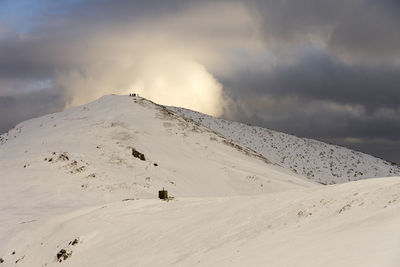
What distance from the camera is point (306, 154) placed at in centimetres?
7112

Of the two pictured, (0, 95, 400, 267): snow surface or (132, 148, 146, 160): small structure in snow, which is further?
(132, 148, 146, 160): small structure in snow

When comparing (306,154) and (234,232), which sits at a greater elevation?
(306,154)

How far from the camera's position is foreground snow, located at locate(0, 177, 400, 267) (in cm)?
1077

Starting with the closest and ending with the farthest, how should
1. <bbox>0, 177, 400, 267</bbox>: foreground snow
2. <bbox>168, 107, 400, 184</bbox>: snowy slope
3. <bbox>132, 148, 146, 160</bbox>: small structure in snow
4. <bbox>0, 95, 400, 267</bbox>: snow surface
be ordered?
<bbox>0, 177, 400, 267</bbox>: foreground snow → <bbox>0, 95, 400, 267</bbox>: snow surface → <bbox>132, 148, 146, 160</bbox>: small structure in snow → <bbox>168, 107, 400, 184</bbox>: snowy slope

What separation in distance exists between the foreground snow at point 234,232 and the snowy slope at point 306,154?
1657 inches

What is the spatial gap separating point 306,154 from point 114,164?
41766 millimetres

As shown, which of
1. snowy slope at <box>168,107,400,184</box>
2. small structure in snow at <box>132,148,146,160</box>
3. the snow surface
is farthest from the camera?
snowy slope at <box>168,107,400,184</box>

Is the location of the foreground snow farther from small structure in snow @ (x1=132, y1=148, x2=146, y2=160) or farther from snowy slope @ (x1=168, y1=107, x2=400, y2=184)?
snowy slope @ (x1=168, y1=107, x2=400, y2=184)

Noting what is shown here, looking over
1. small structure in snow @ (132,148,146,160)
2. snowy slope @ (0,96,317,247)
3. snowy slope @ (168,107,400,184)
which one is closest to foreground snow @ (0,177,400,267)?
snowy slope @ (0,96,317,247)

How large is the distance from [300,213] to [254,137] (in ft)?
203

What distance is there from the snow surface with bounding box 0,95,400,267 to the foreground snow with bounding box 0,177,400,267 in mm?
55

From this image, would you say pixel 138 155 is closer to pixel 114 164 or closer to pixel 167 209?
pixel 114 164

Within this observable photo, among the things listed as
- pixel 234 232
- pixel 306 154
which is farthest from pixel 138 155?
pixel 306 154

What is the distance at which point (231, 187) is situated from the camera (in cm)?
3931
